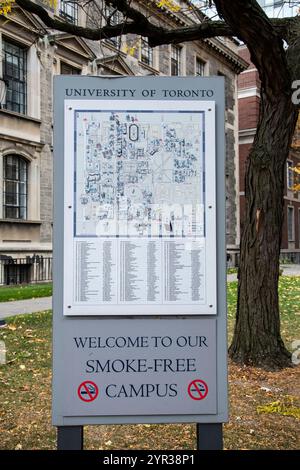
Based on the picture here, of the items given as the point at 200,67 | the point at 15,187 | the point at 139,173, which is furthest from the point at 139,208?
the point at 200,67

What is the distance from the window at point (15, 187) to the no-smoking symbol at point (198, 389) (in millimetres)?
17145

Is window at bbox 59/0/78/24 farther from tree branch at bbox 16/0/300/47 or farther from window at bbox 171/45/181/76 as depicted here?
tree branch at bbox 16/0/300/47

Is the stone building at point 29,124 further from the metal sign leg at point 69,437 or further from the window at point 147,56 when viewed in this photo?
the metal sign leg at point 69,437

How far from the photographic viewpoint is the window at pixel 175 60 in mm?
29281

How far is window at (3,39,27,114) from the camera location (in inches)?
787

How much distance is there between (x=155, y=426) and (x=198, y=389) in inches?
65.3

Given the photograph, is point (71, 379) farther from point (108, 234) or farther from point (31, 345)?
point (31, 345)

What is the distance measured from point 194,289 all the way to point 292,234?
4559 cm

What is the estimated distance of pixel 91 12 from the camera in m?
20.5

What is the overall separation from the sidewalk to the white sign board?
25.0ft

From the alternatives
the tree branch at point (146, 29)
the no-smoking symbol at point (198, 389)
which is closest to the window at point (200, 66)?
the tree branch at point (146, 29)

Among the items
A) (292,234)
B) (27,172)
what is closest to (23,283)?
(27,172)

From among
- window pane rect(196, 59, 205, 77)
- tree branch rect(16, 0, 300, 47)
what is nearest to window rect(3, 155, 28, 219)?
tree branch rect(16, 0, 300, 47)

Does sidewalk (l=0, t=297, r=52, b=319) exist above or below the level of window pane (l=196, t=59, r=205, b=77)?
below
